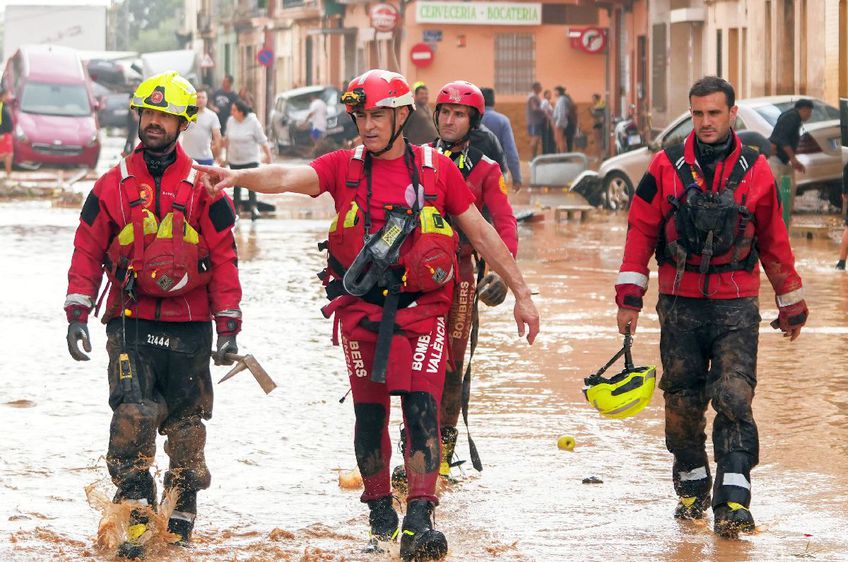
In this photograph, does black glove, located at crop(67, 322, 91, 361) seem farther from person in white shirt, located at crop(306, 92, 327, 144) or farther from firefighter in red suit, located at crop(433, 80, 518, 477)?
person in white shirt, located at crop(306, 92, 327, 144)

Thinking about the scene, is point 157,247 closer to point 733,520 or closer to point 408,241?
point 408,241

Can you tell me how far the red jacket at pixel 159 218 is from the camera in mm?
6590

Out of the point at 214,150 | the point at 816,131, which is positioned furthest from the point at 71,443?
the point at 816,131

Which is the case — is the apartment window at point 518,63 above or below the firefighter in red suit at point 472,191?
above

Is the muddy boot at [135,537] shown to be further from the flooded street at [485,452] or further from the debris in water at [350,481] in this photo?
the debris in water at [350,481]

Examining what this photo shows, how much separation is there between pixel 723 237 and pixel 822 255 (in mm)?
11517

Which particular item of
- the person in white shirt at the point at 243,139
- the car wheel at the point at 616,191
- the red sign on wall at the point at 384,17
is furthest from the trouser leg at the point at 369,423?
the red sign on wall at the point at 384,17

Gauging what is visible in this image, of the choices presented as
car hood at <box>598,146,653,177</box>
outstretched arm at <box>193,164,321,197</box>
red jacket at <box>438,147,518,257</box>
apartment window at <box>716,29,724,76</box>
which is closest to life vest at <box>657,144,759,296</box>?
red jacket at <box>438,147,518,257</box>

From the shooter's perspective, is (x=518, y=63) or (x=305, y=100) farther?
(x=518, y=63)

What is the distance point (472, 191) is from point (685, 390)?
140 centimetres

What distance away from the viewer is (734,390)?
6871 mm

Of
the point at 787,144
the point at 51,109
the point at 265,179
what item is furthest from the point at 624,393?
the point at 51,109

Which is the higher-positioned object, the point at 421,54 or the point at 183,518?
the point at 421,54

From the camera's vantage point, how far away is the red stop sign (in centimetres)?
4681
